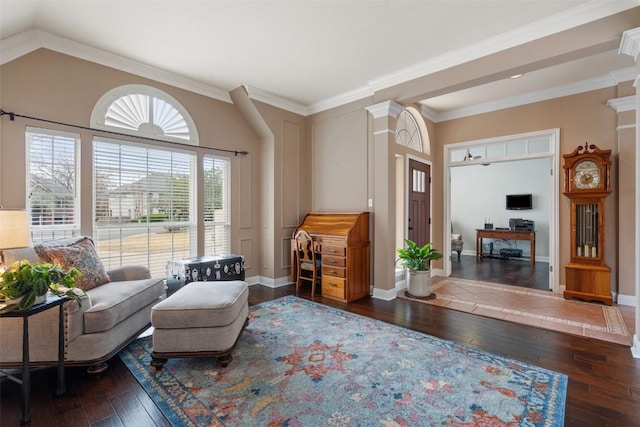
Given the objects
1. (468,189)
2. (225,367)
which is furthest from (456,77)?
(468,189)

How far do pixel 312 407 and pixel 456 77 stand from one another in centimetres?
344

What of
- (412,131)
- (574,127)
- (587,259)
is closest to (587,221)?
(587,259)

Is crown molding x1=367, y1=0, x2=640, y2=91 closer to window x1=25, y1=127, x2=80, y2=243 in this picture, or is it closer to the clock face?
the clock face

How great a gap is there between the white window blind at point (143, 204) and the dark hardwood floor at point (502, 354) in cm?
153

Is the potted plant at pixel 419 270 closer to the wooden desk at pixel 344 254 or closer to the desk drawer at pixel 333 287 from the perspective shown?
the wooden desk at pixel 344 254

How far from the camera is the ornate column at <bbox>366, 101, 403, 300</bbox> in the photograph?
398cm

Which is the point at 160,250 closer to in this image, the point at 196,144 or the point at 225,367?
the point at 196,144

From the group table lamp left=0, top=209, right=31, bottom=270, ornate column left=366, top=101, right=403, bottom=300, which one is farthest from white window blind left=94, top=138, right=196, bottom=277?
ornate column left=366, top=101, right=403, bottom=300

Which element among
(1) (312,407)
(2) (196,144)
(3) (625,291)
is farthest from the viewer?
(2) (196,144)

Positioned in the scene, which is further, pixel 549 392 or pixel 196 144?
pixel 196 144

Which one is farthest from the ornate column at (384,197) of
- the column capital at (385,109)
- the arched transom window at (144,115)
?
the arched transom window at (144,115)

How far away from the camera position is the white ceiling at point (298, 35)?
2475 millimetres

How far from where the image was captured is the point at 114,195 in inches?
133

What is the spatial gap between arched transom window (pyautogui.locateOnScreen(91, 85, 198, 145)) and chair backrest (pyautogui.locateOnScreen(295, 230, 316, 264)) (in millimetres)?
1938
